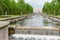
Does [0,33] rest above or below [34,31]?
above

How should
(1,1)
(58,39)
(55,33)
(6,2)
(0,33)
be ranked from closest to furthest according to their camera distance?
1. (0,33)
2. (58,39)
3. (55,33)
4. (1,1)
5. (6,2)

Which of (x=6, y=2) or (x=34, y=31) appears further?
(x=6, y=2)

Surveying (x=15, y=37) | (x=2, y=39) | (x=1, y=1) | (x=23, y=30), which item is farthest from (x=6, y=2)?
(x=2, y=39)

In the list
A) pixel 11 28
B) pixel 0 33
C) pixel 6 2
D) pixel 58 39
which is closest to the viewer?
pixel 0 33

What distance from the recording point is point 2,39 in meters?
4.71

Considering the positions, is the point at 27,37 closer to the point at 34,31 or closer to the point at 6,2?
the point at 34,31

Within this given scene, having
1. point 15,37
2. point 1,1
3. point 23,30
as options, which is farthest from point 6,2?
point 15,37

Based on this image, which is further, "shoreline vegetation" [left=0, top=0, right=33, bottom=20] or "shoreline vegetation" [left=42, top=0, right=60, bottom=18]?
"shoreline vegetation" [left=42, top=0, right=60, bottom=18]

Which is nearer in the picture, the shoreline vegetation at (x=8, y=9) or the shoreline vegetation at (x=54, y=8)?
the shoreline vegetation at (x=8, y=9)

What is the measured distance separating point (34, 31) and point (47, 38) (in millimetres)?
2858

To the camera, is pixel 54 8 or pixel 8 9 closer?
pixel 8 9

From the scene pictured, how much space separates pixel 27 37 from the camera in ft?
28.1

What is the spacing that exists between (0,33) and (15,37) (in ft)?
13.2

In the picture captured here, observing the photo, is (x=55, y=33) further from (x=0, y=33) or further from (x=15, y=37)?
(x=0, y=33)
